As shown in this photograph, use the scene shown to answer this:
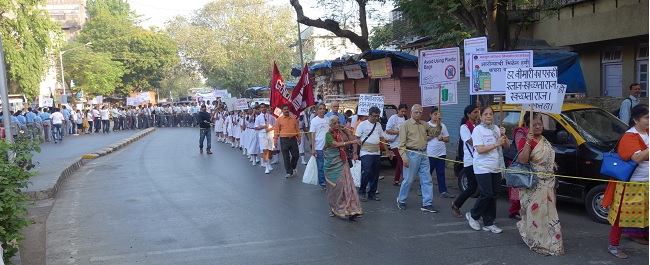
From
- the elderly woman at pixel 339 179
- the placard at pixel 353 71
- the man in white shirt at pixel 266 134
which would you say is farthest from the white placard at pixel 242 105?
the elderly woman at pixel 339 179

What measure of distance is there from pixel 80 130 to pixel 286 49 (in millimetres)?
18354

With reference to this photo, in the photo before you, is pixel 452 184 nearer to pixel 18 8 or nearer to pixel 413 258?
pixel 413 258

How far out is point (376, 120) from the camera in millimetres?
8711

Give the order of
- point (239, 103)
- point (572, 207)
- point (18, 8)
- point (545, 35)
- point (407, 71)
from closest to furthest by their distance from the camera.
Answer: point (572, 207) < point (545, 35) < point (239, 103) < point (407, 71) < point (18, 8)

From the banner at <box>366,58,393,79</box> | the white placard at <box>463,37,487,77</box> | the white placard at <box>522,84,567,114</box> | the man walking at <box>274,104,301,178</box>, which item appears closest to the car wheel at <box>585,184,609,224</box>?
the white placard at <box>522,84,567,114</box>

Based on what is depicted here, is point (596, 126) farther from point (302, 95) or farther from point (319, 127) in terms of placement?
point (302, 95)

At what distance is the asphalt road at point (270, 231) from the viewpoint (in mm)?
5875

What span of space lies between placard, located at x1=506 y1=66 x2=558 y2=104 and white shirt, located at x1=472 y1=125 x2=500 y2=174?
1.58 ft

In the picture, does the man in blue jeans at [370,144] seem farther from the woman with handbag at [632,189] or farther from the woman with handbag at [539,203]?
the woman with handbag at [632,189]

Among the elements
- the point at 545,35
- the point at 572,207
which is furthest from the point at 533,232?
the point at 545,35

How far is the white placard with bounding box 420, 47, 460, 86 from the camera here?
9.70m

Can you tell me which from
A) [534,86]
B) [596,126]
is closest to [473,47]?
[596,126]

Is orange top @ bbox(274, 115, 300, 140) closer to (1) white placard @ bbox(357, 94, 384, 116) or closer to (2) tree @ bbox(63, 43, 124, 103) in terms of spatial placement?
(1) white placard @ bbox(357, 94, 384, 116)

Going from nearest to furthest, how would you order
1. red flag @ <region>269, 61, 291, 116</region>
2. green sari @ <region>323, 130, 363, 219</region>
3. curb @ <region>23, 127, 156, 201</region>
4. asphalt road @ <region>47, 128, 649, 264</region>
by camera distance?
asphalt road @ <region>47, 128, 649, 264</region> < green sari @ <region>323, 130, 363, 219</region> < curb @ <region>23, 127, 156, 201</region> < red flag @ <region>269, 61, 291, 116</region>
